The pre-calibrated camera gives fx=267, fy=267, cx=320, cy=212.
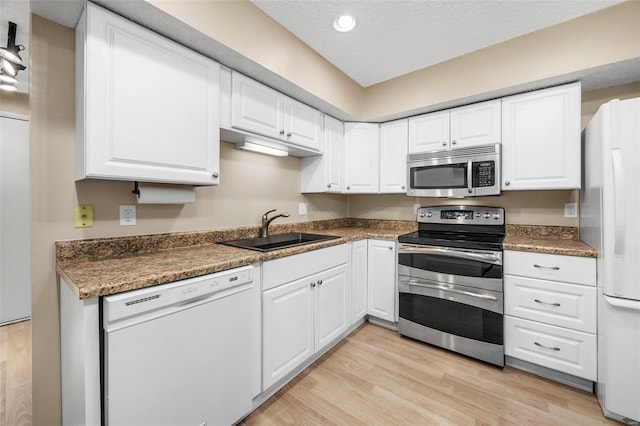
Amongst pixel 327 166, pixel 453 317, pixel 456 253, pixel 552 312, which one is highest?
pixel 327 166

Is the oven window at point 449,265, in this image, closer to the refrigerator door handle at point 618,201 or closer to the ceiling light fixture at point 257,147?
the refrigerator door handle at point 618,201

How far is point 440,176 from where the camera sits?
2.52 m

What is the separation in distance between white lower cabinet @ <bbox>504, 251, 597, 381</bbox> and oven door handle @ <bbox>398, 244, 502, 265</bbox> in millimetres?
94

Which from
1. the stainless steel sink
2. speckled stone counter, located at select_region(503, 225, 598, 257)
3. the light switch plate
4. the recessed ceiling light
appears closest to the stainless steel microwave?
speckled stone counter, located at select_region(503, 225, 598, 257)

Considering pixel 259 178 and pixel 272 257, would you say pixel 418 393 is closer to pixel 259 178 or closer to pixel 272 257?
pixel 272 257

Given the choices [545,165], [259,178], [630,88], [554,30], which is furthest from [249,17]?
[630,88]

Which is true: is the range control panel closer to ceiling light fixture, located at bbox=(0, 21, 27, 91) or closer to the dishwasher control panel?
the dishwasher control panel

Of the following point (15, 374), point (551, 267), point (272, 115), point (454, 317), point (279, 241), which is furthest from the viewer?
point (279, 241)

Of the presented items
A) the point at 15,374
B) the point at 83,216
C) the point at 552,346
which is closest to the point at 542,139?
the point at 552,346

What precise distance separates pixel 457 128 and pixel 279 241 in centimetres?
191

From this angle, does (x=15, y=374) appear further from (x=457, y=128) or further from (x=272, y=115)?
(x=457, y=128)

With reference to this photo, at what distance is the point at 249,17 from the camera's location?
5.59 feet

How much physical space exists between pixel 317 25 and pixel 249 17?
0.50 meters

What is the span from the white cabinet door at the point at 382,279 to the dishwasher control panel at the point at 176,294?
1.44 m
